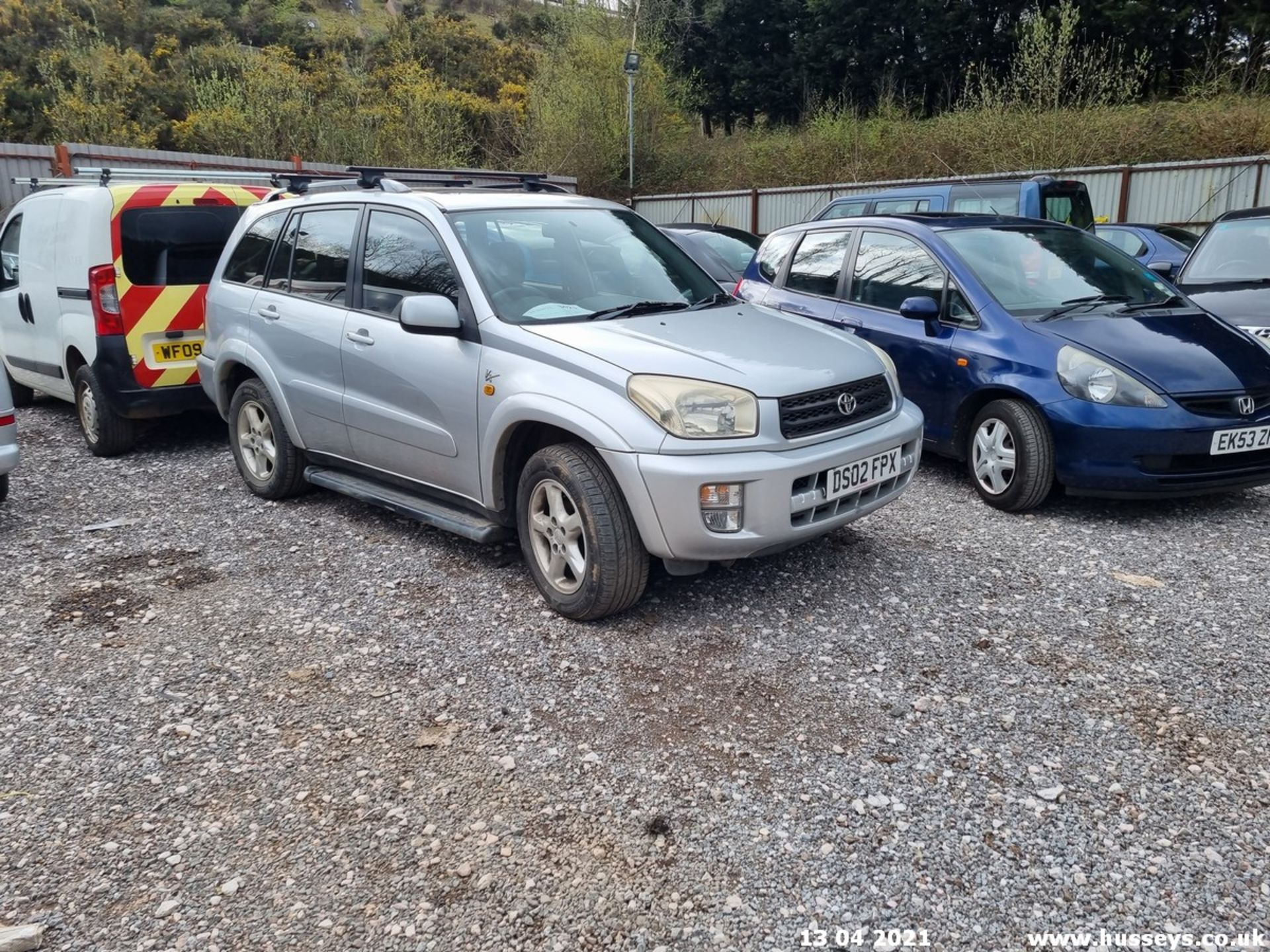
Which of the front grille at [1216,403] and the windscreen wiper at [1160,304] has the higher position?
the windscreen wiper at [1160,304]

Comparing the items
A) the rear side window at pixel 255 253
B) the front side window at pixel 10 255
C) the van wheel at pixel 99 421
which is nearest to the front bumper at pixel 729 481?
the rear side window at pixel 255 253

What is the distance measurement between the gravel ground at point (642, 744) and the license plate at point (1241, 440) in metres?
0.42

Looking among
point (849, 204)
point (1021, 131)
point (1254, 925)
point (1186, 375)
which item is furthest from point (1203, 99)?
point (1254, 925)

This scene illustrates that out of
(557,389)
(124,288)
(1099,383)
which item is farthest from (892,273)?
(124,288)

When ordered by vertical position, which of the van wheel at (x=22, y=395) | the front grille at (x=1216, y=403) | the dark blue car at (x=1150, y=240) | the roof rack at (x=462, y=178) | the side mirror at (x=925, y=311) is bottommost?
the van wheel at (x=22, y=395)

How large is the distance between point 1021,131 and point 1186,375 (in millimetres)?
15700

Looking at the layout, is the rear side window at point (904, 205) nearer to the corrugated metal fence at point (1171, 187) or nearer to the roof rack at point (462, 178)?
the corrugated metal fence at point (1171, 187)

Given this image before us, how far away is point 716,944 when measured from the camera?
2264mm

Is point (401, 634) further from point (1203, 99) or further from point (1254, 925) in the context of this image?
point (1203, 99)

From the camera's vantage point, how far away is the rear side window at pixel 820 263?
660 cm

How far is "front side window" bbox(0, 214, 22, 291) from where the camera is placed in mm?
7422

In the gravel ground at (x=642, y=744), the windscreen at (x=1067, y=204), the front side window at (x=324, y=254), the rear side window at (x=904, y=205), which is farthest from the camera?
the rear side window at (x=904, y=205)

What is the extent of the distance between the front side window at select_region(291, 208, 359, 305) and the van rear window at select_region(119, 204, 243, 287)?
5.80ft

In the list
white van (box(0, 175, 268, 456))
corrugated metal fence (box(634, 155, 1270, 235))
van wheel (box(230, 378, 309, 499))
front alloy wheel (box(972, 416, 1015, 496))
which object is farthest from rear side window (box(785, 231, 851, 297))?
corrugated metal fence (box(634, 155, 1270, 235))
